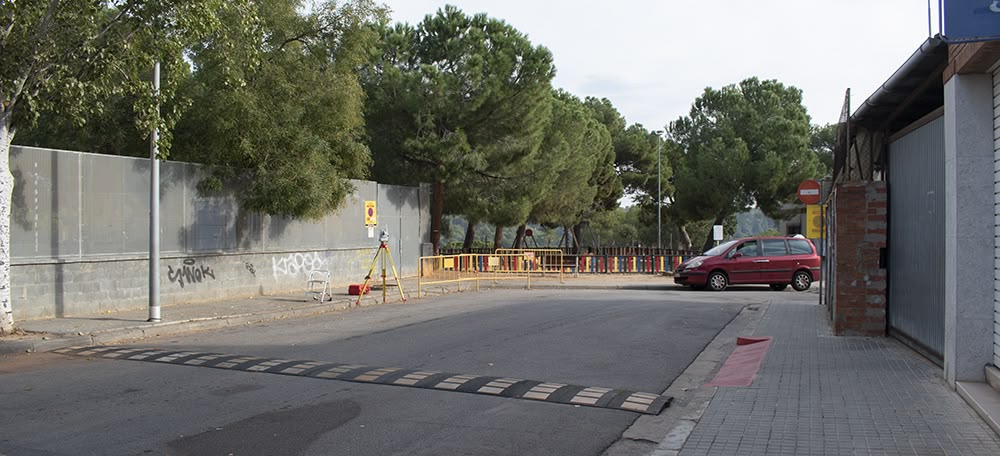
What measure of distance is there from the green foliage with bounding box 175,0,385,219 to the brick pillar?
11504 mm

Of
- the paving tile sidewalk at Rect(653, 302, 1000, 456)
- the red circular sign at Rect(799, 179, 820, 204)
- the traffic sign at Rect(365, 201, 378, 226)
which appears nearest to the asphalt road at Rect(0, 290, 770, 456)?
the paving tile sidewalk at Rect(653, 302, 1000, 456)

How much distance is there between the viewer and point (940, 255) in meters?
8.65

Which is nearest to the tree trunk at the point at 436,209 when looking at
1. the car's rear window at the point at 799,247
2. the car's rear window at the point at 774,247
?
the car's rear window at the point at 774,247

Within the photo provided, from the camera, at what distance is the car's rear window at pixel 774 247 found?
24.1 metres

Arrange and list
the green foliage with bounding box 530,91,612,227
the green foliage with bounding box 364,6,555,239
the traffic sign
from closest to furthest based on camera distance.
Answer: the traffic sign
the green foliage with bounding box 364,6,555,239
the green foliage with bounding box 530,91,612,227

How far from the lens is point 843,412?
691 centimetres

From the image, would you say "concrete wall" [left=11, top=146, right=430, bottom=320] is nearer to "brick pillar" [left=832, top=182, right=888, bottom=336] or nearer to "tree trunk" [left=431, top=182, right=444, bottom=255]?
"tree trunk" [left=431, top=182, right=444, bottom=255]

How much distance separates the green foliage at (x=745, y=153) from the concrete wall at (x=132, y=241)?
2752 centimetres

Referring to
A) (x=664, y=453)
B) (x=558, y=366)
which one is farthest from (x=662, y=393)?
(x=664, y=453)

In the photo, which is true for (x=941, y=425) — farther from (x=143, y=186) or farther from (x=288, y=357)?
(x=143, y=186)

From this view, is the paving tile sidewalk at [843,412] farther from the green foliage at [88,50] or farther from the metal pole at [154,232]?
the metal pole at [154,232]

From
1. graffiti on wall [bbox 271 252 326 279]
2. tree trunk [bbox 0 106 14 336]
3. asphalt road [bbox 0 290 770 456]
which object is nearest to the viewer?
asphalt road [bbox 0 290 770 456]

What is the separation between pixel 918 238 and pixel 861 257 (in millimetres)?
1746

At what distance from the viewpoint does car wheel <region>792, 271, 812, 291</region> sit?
78.7 feet
